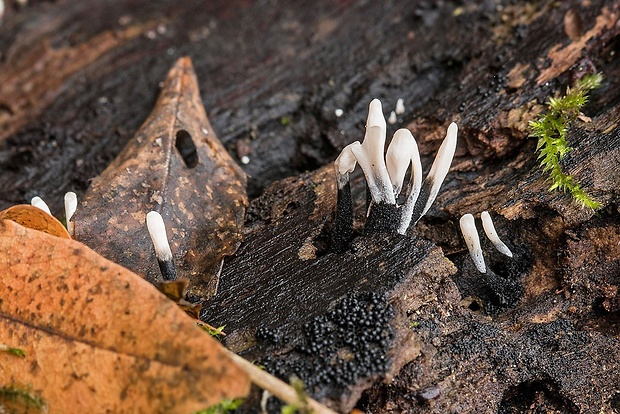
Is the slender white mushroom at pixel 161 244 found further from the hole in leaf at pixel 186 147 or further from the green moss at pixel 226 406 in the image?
the hole in leaf at pixel 186 147

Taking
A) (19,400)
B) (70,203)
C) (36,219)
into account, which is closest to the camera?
(19,400)

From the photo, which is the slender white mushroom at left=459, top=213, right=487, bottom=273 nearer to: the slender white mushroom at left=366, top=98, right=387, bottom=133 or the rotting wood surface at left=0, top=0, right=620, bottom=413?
the rotting wood surface at left=0, top=0, right=620, bottom=413

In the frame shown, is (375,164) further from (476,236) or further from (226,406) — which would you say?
(226,406)

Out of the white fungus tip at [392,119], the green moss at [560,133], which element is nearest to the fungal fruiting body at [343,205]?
the green moss at [560,133]

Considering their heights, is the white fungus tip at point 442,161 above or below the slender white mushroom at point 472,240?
above

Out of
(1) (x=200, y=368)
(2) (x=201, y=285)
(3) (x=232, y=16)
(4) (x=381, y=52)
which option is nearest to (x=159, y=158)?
(2) (x=201, y=285)

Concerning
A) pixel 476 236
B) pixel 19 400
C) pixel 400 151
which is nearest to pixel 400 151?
pixel 400 151

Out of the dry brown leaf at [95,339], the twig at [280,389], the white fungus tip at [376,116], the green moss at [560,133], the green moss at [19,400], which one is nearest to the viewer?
the dry brown leaf at [95,339]
